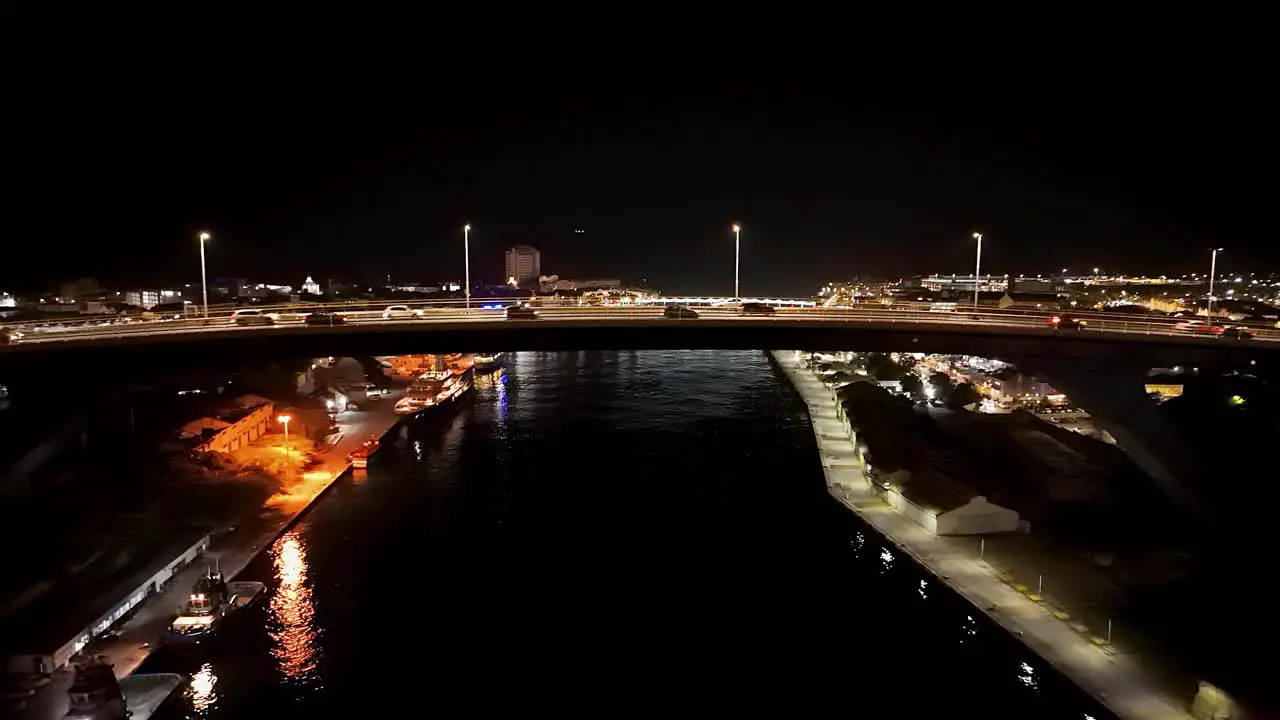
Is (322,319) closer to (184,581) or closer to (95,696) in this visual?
(184,581)

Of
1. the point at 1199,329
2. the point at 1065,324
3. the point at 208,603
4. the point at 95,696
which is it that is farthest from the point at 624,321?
the point at 1199,329

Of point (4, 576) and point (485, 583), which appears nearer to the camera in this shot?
point (4, 576)

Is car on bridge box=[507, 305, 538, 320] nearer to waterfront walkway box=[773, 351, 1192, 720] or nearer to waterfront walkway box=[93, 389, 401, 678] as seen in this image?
waterfront walkway box=[93, 389, 401, 678]

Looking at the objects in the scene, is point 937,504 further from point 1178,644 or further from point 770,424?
point 770,424

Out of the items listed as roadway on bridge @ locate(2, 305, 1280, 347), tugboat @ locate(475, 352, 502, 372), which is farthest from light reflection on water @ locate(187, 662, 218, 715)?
tugboat @ locate(475, 352, 502, 372)

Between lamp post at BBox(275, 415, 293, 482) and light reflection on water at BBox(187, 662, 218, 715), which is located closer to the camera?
light reflection on water at BBox(187, 662, 218, 715)

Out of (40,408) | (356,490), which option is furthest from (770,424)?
(40,408)

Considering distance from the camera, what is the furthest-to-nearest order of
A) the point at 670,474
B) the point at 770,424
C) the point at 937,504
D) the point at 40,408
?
the point at 770,424 → the point at 670,474 → the point at 937,504 → the point at 40,408
